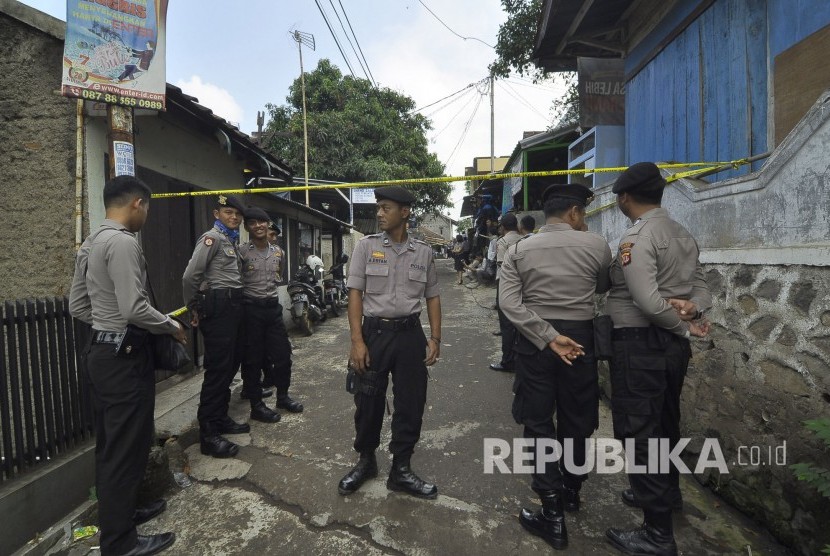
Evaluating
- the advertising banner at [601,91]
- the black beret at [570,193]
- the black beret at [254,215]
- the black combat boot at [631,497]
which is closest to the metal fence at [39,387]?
the black beret at [254,215]

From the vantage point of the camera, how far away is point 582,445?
8.26 ft

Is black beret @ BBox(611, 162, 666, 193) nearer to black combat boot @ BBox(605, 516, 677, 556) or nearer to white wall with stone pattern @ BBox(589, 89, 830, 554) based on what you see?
white wall with stone pattern @ BBox(589, 89, 830, 554)

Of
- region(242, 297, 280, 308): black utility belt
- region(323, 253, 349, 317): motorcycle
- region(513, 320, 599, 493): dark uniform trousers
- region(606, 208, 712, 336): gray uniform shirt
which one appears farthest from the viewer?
region(323, 253, 349, 317): motorcycle

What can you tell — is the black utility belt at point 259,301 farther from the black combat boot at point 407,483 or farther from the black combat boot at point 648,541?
the black combat boot at point 648,541

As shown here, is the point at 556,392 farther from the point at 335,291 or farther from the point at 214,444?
the point at 335,291

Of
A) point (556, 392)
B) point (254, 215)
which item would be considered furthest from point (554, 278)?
point (254, 215)

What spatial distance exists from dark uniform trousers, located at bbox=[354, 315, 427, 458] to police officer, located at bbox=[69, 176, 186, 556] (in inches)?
45.9

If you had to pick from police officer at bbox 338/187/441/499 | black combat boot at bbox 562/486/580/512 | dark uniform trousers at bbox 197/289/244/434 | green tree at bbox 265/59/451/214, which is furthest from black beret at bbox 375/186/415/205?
green tree at bbox 265/59/451/214

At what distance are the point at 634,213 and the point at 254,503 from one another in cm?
283

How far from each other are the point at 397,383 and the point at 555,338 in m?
1.02

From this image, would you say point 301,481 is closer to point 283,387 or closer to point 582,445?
point 283,387

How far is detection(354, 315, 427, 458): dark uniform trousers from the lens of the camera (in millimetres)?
2709

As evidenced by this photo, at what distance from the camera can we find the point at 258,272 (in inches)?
155

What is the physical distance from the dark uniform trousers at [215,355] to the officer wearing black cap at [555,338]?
220 centimetres
